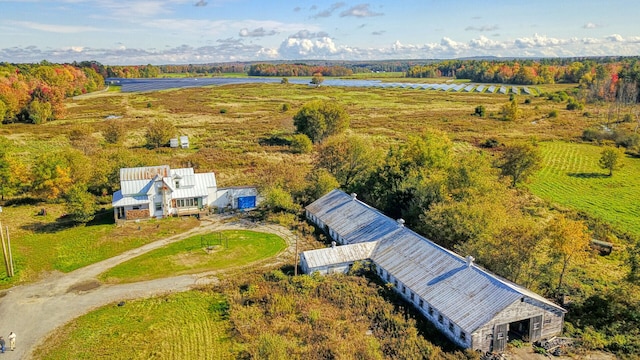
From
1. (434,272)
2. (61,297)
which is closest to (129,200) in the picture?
(61,297)

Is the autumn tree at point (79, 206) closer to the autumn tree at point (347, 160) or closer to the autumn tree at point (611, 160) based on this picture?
the autumn tree at point (347, 160)

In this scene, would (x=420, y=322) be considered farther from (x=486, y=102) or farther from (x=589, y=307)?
(x=486, y=102)

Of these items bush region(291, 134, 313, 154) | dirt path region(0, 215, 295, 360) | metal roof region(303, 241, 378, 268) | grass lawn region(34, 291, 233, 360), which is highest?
bush region(291, 134, 313, 154)

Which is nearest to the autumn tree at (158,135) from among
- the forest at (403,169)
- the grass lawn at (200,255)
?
the forest at (403,169)

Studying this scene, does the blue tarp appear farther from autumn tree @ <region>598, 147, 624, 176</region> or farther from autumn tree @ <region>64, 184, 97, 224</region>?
autumn tree @ <region>598, 147, 624, 176</region>

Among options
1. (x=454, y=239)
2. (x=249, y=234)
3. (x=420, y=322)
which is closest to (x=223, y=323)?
(x=420, y=322)

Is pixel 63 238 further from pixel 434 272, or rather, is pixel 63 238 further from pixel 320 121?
pixel 320 121

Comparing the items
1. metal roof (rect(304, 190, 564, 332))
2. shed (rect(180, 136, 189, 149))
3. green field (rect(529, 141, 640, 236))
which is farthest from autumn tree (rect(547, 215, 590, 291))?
shed (rect(180, 136, 189, 149))
